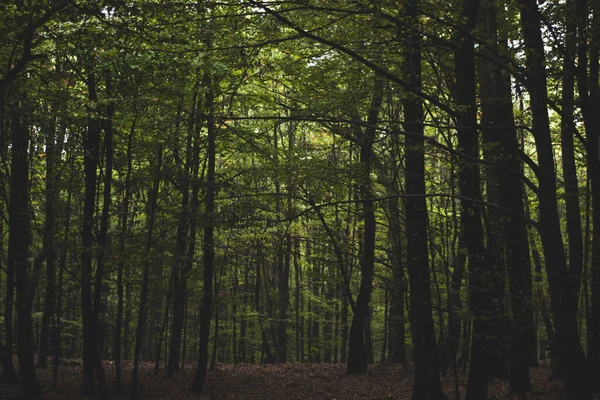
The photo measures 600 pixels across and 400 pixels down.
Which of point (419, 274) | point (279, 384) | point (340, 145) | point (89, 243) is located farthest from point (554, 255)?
point (279, 384)

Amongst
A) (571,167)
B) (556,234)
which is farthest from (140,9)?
(571,167)

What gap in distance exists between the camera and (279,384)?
15.5 meters

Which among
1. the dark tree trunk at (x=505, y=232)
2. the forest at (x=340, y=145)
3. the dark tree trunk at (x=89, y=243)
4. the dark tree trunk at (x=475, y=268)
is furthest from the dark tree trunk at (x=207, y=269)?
the dark tree trunk at (x=475, y=268)

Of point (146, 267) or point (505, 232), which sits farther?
point (146, 267)

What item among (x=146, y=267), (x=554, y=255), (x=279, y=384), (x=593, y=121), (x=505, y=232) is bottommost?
(x=279, y=384)

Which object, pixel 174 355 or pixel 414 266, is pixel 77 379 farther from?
pixel 414 266

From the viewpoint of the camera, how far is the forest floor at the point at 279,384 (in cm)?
1274

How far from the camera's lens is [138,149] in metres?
14.2

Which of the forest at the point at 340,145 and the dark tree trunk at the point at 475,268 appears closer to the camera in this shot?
the forest at the point at 340,145

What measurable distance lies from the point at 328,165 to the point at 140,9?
299 inches

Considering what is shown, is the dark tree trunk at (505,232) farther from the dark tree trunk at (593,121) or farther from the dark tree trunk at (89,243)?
the dark tree trunk at (89,243)

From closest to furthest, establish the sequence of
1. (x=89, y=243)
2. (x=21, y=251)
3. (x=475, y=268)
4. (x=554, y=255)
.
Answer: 1. (x=554, y=255)
2. (x=475, y=268)
3. (x=21, y=251)
4. (x=89, y=243)

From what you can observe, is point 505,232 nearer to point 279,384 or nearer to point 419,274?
point 419,274

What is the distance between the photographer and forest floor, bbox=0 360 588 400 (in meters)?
12.7
